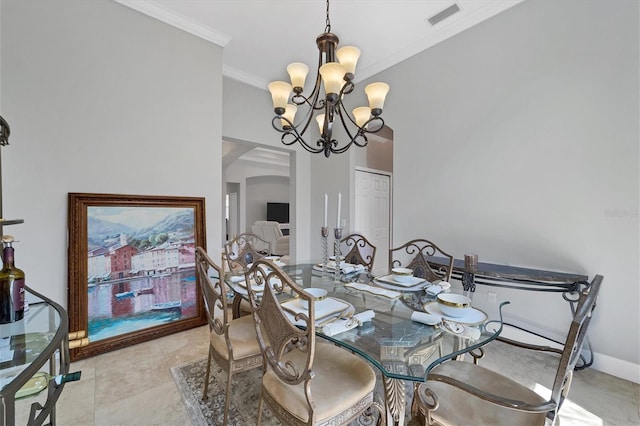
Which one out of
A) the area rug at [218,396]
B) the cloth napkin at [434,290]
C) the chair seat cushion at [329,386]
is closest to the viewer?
the chair seat cushion at [329,386]

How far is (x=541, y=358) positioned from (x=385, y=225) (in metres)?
2.78

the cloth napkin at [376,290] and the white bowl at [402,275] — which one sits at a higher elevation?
the white bowl at [402,275]

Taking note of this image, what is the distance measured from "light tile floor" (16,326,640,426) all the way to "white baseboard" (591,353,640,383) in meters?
0.05

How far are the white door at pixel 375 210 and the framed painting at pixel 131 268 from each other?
239 cm

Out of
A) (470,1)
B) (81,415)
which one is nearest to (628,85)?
(470,1)

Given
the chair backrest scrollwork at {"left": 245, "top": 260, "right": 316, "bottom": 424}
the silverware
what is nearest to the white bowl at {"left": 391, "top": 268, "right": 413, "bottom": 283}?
the silverware

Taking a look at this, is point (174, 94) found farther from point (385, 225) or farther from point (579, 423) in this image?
point (579, 423)

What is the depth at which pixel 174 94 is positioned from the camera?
2807 mm

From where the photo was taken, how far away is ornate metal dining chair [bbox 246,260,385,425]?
1.06 meters

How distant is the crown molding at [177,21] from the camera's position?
2549 mm

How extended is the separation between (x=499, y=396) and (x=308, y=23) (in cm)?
336

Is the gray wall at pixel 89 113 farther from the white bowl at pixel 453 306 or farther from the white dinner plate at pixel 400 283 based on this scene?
the white bowl at pixel 453 306

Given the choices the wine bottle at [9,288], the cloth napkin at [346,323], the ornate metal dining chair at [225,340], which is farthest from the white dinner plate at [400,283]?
the wine bottle at [9,288]

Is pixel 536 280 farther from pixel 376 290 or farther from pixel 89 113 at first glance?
pixel 89 113
